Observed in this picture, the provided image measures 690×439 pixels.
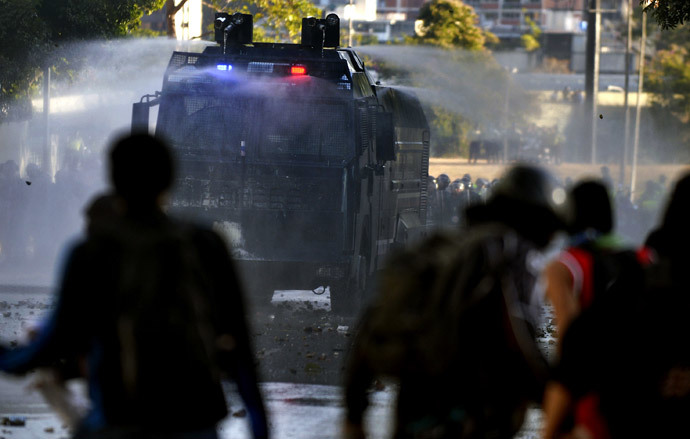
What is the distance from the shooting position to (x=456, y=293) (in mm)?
4152

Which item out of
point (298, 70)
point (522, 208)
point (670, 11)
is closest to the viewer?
point (522, 208)

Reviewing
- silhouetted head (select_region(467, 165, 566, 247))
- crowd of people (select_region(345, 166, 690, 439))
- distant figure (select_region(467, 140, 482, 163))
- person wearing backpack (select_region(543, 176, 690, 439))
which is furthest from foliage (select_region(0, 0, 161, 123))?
distant figure (select_region(467, 140, 482, 163))

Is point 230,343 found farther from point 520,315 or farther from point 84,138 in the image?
point 84,138

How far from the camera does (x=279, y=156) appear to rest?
1628 centimetres

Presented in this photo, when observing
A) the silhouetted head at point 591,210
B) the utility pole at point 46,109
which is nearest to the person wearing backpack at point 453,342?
the silhouetted head at point 591,210

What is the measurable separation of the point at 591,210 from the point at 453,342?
88 centimetres

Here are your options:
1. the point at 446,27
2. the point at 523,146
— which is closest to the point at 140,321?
the point at 446,27

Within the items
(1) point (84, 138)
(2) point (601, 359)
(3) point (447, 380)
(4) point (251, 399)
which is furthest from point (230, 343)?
(1) point (84, 138)

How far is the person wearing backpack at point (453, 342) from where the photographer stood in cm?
416

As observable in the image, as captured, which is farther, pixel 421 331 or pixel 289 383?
pixel 289 383

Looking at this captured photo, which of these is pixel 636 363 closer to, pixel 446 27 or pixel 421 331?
pixel 421 331

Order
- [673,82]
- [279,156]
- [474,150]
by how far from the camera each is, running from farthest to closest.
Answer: [474,150] < [673,82] < [279,156]

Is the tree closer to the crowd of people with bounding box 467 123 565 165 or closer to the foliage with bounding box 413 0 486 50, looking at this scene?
the crowd of people with bounding box 467 123 565 165

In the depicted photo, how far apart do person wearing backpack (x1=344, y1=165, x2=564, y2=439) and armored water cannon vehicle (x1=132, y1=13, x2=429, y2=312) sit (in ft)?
38.2
